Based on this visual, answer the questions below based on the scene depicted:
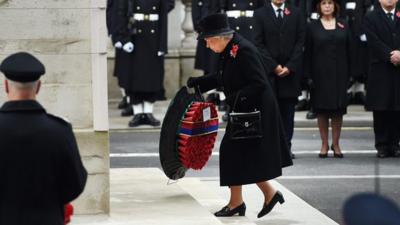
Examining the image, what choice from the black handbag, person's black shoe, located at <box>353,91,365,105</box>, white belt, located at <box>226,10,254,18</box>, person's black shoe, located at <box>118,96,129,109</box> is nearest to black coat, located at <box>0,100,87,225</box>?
the black handbag

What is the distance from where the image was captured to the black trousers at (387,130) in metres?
13.4

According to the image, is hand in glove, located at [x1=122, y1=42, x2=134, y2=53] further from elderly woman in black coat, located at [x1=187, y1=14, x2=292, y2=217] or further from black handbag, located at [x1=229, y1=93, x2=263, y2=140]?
black handbag, located at [x1=229, y1=93, x2=263, y2=140]

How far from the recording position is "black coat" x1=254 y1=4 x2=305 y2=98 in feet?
42.0

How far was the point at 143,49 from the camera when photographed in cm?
1645

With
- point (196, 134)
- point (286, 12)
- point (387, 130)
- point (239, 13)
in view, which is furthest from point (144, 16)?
point (196, 134)

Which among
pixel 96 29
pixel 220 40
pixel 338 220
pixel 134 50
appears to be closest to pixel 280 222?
pixel 338 220

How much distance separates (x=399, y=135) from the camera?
44.6ft

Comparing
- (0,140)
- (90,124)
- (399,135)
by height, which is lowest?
(399,135)

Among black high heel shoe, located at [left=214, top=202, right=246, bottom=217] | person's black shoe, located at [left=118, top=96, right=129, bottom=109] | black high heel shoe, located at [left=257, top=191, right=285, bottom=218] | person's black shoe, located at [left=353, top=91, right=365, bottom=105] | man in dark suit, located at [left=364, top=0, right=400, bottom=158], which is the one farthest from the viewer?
person's black shoe, located at [left=353, top=91, right=365, bottom=105]

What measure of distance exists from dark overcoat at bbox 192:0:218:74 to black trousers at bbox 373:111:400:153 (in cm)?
384

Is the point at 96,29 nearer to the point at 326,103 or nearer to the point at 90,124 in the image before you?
the point at 90,124

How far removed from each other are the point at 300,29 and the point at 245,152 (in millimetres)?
4269

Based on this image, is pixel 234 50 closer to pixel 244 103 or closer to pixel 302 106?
pixel 244 103

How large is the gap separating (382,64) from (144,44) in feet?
13.4
